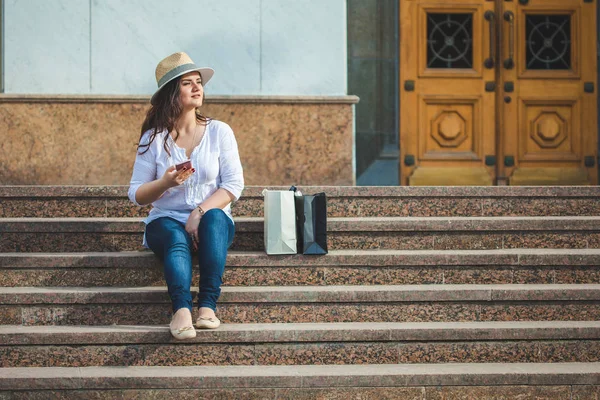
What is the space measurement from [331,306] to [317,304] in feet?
0.26

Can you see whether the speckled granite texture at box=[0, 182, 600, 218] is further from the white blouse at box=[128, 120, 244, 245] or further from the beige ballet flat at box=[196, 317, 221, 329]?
the beige ballet flat at box=[196, 317, 221, 329]

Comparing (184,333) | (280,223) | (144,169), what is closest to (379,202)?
(280,223)

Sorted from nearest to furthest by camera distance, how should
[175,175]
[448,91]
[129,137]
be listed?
[175,175]
[129,137]
[448,91]

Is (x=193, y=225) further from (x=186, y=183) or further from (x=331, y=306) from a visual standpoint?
(x=331, y=306)

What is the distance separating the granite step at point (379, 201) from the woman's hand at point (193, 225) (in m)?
1.01

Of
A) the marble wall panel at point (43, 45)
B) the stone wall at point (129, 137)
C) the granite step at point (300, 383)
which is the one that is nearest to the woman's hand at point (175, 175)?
the granite step at point (300, 383)

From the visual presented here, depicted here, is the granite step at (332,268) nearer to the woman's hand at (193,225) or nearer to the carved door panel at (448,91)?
the woman's hand at (193,225)

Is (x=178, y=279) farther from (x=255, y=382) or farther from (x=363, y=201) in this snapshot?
(x=363, y=201)

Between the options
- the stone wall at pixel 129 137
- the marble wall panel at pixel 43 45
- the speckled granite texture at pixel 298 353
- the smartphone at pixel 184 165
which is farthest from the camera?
the marble wall panel at pixel 43 45

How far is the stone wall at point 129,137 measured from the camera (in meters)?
6.99

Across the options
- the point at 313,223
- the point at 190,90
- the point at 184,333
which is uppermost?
the point at 190,90

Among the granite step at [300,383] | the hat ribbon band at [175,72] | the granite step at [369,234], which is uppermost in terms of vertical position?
the hat ribbon band at [175,72]

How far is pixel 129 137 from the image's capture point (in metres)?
7.03

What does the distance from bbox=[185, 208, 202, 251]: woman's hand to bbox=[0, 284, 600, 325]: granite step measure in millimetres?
335
